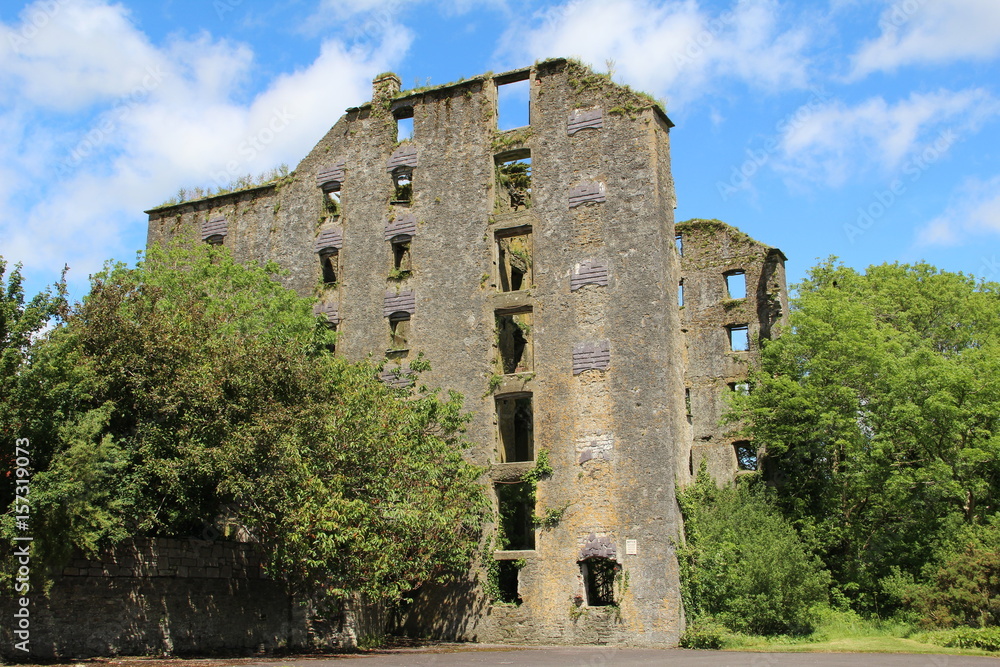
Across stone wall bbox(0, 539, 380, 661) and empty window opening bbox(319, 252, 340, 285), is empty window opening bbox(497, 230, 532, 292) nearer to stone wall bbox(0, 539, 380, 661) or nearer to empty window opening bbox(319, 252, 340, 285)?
empty window opening bbox(319, 252, 340, 285)

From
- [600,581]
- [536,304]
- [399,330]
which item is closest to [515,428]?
[399,330]

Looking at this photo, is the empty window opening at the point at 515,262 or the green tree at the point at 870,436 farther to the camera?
the empty window opening at the point at 515,262

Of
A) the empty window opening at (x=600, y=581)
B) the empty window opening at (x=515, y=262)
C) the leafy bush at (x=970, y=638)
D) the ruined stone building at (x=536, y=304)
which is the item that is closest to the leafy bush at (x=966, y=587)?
the leafy bush at (x=970, y=638)

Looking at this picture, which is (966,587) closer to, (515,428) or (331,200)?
(515,428)

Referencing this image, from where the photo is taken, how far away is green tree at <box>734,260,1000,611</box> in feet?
84.2

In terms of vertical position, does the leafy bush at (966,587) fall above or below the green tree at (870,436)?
below

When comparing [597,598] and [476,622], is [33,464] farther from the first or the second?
[597,598]

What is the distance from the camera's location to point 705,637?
21422mm

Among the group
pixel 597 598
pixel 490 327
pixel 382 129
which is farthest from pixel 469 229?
pixel 597 598

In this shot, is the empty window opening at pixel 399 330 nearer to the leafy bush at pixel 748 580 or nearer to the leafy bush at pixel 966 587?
the leafy bush at pixel 748 580

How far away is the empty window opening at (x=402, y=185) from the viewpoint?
28.6 meters

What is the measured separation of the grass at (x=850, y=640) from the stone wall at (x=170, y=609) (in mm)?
9904

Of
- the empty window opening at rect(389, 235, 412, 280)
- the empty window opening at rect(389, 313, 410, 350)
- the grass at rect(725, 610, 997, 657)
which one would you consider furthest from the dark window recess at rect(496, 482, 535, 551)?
the empty window opening at rect(389, 235, 412, 280)

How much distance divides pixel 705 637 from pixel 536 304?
32.3 ft
